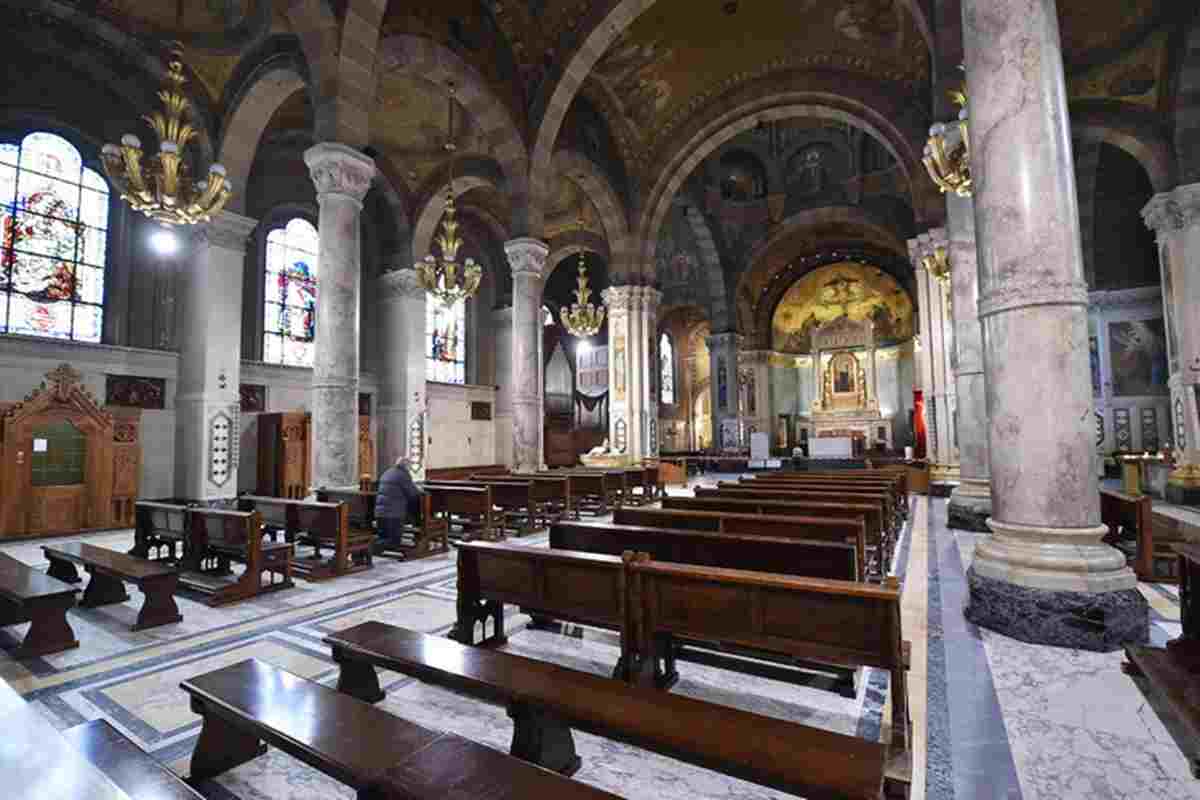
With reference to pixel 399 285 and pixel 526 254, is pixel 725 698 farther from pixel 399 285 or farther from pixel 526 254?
pixel 399 285

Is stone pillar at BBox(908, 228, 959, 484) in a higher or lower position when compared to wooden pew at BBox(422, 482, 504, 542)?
higher

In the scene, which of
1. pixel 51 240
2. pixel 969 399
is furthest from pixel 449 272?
pixel 969 399

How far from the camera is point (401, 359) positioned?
591 inches

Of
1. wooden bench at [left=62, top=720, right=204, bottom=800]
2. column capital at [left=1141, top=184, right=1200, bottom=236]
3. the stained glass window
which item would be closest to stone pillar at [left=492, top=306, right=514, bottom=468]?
the stained glass window

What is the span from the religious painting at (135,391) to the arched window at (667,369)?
2146 centimetres

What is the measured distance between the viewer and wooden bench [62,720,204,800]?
1449mm

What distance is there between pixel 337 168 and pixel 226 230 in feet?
12.8

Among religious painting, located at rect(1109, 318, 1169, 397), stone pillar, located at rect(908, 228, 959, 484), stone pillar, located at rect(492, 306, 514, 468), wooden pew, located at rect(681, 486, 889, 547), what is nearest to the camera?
wooden pew, located at rect(681, 486, 889, 547)

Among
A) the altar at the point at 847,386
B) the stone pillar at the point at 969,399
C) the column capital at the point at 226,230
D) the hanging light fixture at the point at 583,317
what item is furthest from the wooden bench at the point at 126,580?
the altar at the point at 847,386

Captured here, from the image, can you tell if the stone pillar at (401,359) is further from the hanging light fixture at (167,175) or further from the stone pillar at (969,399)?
the stone pillar at (969,399)

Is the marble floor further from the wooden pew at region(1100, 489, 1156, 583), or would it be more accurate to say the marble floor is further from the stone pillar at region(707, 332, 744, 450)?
the stone pillar at region(707, 332, 744, 450)

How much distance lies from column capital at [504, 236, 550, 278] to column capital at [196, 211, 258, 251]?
4.59 m

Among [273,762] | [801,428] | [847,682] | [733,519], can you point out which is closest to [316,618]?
[273,762]

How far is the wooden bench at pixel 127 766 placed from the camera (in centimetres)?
145
